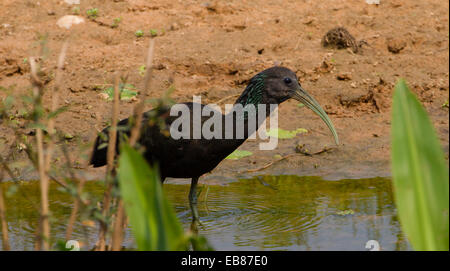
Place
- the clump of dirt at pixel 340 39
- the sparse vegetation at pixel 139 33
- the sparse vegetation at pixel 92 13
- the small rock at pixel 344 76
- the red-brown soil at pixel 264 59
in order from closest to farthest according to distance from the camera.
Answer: the red-brown soil at pixel 264 59
the small rock at pixel 344 76
the clump of dirt at pixel 340 39
the sparse vegetation at pixel 139 33
the sparse vegetation at pixel 92 13

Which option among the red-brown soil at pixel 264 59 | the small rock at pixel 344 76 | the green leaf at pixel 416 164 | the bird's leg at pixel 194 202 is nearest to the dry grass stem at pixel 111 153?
the green leaf at pixel 416 164

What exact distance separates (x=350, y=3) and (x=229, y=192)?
194 inches

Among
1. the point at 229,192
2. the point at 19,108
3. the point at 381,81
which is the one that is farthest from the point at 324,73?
the point at 19,108

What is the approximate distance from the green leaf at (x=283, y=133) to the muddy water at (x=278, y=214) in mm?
954

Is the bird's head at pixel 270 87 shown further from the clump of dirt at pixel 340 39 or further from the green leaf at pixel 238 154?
the clump of dirt at pixel 340 39

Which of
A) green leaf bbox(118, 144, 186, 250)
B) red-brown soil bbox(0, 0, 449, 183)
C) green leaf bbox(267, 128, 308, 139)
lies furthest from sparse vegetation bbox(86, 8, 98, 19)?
green leaf bbox(118, 144, 186, 250)

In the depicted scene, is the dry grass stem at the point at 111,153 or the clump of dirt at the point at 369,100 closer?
the dry grass stem at the point at 111,153

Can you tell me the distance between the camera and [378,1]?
10883 mm

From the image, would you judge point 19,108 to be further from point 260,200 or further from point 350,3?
point 350,3

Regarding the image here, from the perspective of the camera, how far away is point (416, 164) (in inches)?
98.8

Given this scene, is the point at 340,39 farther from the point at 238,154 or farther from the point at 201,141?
the point at 201,141

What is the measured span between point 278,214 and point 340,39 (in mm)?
4067

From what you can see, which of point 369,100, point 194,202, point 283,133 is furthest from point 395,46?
point 194,202

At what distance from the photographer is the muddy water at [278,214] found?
18.0 ft
